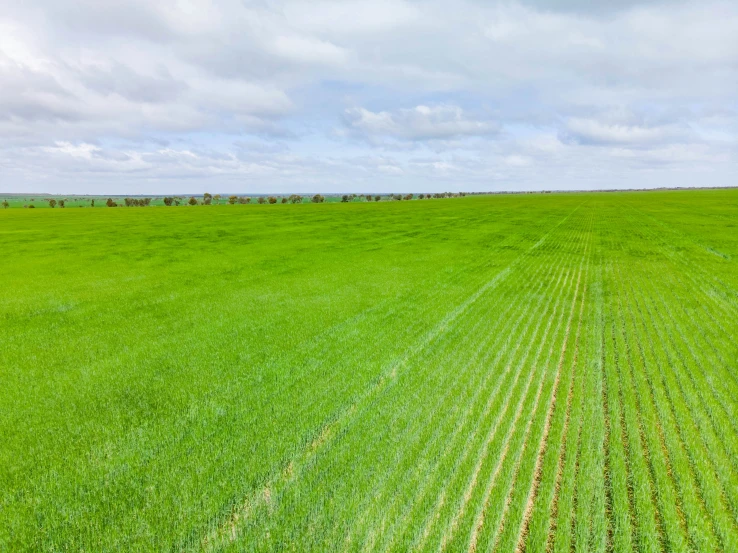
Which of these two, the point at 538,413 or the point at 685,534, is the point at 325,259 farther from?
the point at 685,534

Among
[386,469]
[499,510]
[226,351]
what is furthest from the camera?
[226,351]

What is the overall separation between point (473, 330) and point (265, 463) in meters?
7.84

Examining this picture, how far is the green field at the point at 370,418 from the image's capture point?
512 centimetres

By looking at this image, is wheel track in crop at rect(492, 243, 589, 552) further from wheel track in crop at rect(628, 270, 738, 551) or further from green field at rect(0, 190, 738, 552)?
wheel track in crop at rect(628, 270, 738, 551)

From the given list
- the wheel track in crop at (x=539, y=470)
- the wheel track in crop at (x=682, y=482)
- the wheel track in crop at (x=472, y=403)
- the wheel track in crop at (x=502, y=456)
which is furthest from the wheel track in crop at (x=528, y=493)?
the wheel track in crop at (x=682, y=482)

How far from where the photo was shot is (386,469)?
6.07m

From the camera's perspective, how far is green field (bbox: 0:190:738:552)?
5.12 m

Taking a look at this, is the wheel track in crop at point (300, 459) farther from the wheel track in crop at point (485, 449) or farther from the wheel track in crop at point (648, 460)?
the wheel track in crop at point (648, 460)

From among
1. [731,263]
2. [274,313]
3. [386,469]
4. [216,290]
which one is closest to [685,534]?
[386,469]

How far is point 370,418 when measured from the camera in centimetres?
746

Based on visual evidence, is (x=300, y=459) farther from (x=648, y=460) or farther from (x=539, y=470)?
(x=648, y=460)

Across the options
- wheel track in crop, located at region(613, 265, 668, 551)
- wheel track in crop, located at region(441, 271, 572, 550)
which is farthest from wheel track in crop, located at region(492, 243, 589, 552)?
wheel track in crop, located at region(613, 265, 668, 551)

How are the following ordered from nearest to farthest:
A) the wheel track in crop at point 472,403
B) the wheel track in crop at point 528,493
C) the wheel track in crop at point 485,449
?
1. the wheel track in crop at point 528,493
2. the wheel track in crop at point 485,449
3. the wheel track in crop at point 472,403

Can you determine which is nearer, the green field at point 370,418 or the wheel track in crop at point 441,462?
the wheel track in crop at point 441,462
